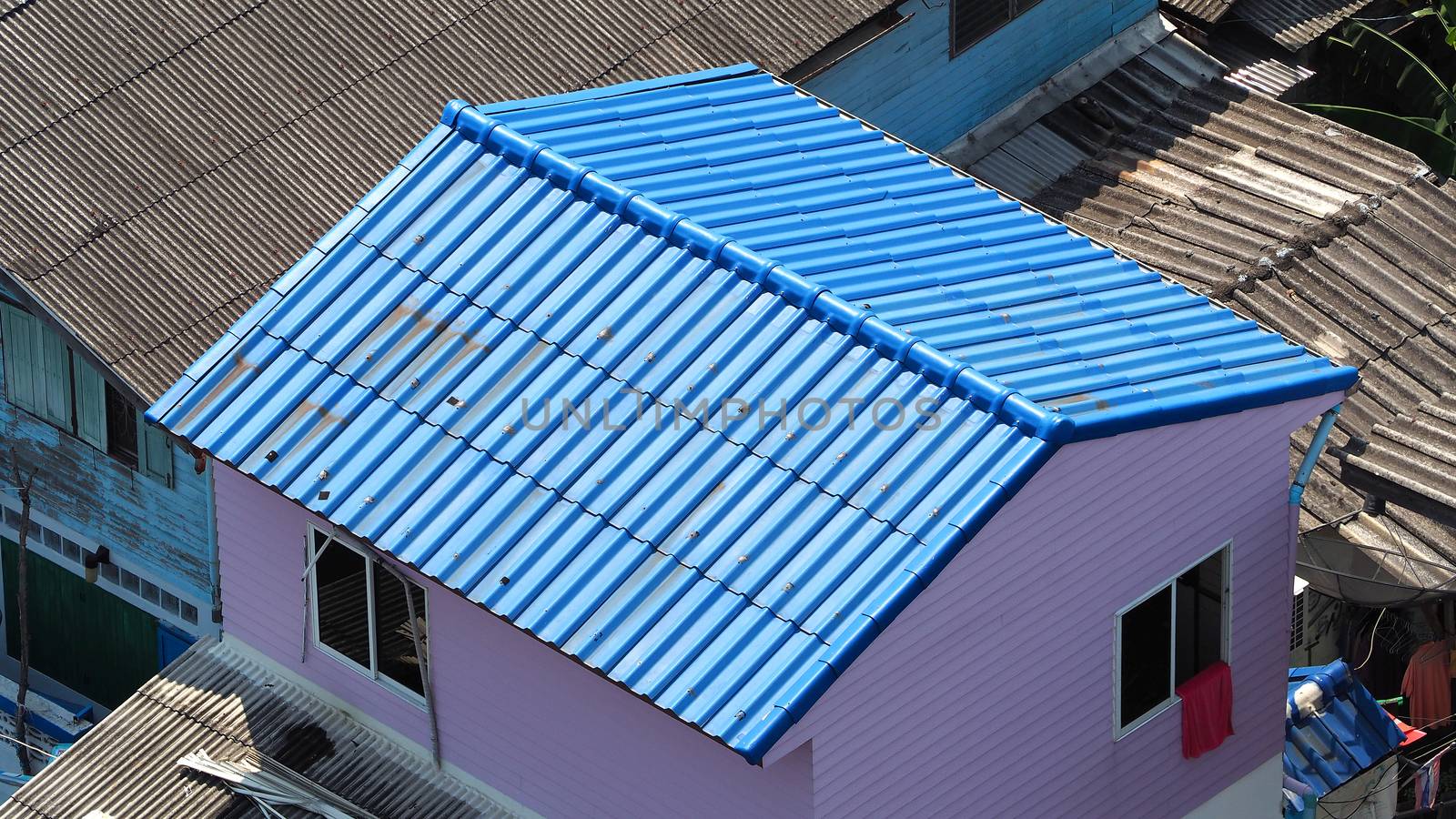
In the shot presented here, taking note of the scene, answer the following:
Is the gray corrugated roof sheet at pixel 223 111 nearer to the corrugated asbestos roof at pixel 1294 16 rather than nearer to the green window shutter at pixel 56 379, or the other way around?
the green window shutter at pixel 56 379

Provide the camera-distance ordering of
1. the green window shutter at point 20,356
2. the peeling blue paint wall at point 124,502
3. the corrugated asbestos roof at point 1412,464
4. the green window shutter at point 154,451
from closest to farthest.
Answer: the corrugated asbestos roof at point 1412,464 < the green window shutter at point 154,451 < the peeling blue paint wall at point 124,502 < the green window shutter at point 20,356

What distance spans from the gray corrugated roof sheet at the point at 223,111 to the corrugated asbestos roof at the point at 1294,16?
8303 mm

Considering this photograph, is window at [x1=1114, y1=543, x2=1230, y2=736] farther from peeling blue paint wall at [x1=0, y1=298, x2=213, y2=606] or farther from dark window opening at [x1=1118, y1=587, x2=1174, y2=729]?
peeling blue paint wall at [x1=0, y1=298, x2=213, y2=606]

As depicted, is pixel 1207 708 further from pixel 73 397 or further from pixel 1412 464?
pixel 73 397

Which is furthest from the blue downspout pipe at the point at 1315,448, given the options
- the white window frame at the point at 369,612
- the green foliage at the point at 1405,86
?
the green foliage at the point at 1405,86

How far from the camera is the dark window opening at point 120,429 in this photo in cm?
2664

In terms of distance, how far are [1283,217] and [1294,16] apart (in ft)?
19.4

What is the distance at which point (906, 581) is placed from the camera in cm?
1808

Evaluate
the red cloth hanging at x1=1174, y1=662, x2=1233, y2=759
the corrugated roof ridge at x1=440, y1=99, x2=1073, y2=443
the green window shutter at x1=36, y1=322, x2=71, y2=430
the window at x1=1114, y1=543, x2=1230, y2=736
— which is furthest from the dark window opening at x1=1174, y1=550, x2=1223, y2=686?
the green window shutter at x1=36, y1=322, x2=71, y2=430

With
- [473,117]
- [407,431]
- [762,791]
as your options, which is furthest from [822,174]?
[762,791]

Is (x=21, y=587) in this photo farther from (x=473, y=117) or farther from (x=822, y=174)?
(x=822, y=174)

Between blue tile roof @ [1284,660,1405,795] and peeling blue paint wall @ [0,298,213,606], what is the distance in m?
12.2

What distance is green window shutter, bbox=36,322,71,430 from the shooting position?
26828 millimetres

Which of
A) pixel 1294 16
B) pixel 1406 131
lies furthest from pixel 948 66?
pixel 1406 131
